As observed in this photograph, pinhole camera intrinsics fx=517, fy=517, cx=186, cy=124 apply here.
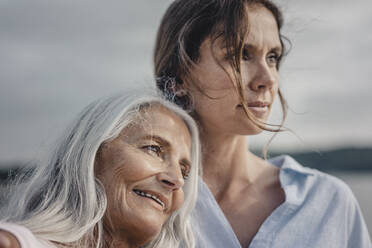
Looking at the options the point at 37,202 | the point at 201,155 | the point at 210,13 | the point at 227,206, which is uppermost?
the point at 210,13

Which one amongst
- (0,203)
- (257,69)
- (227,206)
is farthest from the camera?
(227,206)

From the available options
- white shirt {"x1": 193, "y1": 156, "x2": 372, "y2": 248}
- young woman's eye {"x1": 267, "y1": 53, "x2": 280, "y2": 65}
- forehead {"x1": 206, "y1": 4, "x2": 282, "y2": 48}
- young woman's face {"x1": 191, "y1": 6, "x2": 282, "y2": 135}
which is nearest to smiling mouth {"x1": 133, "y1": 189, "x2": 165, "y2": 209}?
white shirt {"x1": 193, "y1": 156, "x2": 372, "y2": 248}

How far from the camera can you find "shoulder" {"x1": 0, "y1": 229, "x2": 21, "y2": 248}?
200cm

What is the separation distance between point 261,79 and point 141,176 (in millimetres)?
1010

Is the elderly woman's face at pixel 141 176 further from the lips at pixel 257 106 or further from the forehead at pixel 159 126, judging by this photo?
the lips at pixel 257 106

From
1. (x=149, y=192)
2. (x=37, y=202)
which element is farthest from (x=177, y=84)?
(x=37, y=202)

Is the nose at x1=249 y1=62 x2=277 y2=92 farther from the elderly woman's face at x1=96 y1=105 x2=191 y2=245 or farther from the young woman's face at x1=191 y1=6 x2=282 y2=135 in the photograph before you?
the elderly woman's face at x1=96 y1=105 x2=191 y2=245

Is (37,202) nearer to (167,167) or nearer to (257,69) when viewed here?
(167,167)

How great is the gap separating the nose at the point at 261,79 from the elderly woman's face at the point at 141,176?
24.4 inches

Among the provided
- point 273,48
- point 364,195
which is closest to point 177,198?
point 273,48

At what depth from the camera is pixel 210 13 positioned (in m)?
3.24

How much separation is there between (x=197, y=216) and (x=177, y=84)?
2.80 feet

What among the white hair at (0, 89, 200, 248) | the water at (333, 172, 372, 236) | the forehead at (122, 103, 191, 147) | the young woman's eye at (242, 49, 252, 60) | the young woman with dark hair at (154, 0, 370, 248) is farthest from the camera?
the water at (333, 172, 372, 236)

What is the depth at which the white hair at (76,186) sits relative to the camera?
243cm
